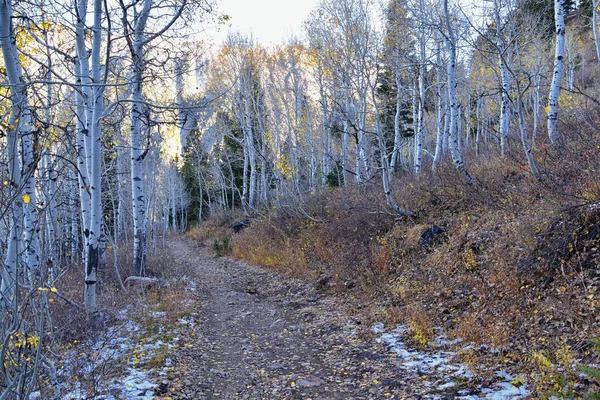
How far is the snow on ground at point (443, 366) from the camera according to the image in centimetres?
419

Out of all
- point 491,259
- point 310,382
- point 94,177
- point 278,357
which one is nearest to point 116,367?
point 278,357

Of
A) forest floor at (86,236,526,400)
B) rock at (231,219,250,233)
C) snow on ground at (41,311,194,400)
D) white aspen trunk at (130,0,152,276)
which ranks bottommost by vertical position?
forest floor at (86,236,526,400)

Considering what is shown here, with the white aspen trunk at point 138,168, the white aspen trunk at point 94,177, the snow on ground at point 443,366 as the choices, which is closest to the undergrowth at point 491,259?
the snow on ground at point 443,366

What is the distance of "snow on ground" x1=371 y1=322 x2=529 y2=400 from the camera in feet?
13.7

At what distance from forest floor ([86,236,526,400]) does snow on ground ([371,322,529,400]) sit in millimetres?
12

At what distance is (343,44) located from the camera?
1287 cm

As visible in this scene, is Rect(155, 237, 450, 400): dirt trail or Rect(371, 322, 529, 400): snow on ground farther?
Rect(155, 237, 450, 400): dirt trail

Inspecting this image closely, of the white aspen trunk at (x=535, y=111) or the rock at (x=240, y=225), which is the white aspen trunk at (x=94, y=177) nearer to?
the white aspen trunk at (x=535, y=111)

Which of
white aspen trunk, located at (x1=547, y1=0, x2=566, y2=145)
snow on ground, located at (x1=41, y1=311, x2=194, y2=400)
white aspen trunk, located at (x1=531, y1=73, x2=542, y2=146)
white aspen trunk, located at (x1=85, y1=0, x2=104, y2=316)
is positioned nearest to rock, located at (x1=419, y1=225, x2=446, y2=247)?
white aspen trunk, located at (x1=531, y1=73, x2=542, y2=146)

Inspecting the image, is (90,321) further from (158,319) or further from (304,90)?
(304,90)

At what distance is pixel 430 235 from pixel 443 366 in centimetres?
424

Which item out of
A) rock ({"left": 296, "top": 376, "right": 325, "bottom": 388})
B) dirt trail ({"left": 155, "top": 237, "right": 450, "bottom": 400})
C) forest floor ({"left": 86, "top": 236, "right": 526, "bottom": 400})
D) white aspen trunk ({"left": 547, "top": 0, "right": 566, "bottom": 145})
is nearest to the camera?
forest floor ({"left": 86, "top": 236, "right": 526, "bottom": 400})

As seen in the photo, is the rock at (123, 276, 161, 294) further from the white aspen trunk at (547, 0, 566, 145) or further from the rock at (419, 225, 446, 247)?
the white aspen trunk at (547, 0, 566, 145)

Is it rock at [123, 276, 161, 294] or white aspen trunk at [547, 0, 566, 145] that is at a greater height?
white aspen trunk at [547, 0, 566, 145]
